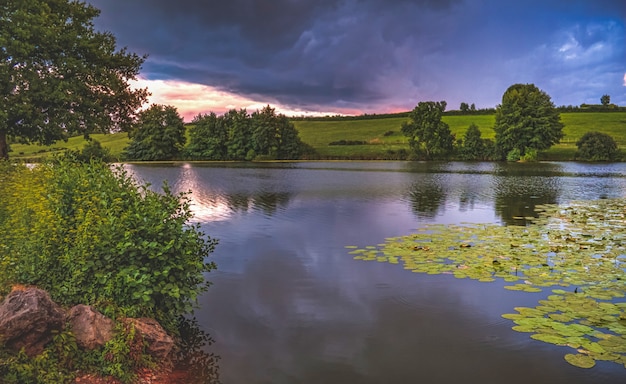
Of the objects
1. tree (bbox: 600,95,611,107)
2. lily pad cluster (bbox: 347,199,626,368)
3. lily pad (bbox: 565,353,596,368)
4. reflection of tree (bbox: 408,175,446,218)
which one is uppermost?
tree (bbox: 600,95,611,107)

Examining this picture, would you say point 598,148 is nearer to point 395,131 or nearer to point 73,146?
point 395,131

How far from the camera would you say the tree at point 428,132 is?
106 metres

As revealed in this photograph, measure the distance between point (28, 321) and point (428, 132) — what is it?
10564cm

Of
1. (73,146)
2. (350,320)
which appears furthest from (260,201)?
(73,146)

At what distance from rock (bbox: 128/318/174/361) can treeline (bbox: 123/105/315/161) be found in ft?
332

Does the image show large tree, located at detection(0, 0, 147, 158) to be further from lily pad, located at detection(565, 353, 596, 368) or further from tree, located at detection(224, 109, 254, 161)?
tree, located at detection(224, 109, 254, 161)

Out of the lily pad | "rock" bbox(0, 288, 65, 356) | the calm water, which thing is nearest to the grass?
the calm water

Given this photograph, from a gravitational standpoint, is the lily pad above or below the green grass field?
below

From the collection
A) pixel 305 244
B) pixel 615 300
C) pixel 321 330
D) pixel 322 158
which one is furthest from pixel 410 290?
pixel 322 158

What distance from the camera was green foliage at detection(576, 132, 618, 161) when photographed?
290 ft

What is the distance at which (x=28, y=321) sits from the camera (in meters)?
6.18

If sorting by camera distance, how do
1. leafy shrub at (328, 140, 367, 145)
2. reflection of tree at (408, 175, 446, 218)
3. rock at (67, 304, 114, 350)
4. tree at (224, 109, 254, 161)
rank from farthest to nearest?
leafy shrub at (328, 140, 367, 145) → tree at (224, 109, 254, 161) → reflection of tree at (408, 175, 446, 218) → rock at (67, 304, 114, 350)

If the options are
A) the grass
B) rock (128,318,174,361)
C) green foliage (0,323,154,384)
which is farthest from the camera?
the grass

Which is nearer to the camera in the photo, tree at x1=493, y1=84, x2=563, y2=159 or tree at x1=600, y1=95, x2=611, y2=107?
tree at x1=493, y1=84, x2=563, y2=159
